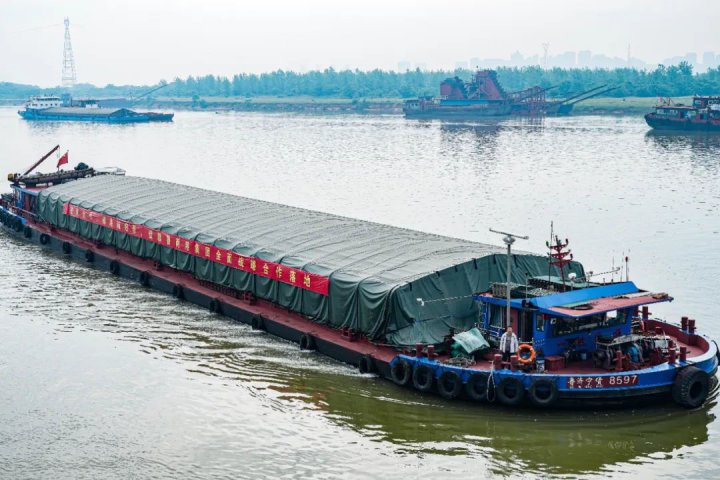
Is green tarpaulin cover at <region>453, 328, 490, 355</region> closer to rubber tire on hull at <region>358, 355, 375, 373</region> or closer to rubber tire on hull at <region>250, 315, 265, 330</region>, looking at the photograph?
rubber tire on hull at <region>358, 355, 375, 373</region>

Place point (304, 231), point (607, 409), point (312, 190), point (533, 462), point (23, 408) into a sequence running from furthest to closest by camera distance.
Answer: point (312, 190) < point (304, 231) < point (23, 408) < point (607, 409) < point (533, 462)

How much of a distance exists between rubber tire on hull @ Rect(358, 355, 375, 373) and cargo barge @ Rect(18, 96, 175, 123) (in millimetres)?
165386

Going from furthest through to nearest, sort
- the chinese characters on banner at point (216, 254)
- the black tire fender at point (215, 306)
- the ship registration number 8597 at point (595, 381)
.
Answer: the black tire fender at point (215, 306) → the chinese characters on banner at point (216, 254) → the ship registration number 8597 at point (595, 381)

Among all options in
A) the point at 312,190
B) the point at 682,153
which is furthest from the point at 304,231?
the point at 682,153

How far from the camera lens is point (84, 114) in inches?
7402

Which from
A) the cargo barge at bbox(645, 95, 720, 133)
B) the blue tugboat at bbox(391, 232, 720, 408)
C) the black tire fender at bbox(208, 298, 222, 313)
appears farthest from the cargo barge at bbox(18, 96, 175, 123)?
the blue tugboat at bbox(391, 232, 720, 408)

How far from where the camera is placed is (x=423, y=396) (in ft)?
83.5

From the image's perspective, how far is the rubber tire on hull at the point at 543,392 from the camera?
23562mm

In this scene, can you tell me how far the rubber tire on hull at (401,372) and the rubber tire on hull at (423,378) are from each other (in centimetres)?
23

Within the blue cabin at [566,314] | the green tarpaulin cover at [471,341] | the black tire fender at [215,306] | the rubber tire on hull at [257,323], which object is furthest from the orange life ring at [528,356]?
the black tire fender at [215,306]

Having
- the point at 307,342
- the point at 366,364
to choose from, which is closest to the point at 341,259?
the point at 307,342

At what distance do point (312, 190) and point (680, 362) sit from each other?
4917 cm

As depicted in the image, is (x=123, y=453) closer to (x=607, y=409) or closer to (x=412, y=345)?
(x=412, y=345)

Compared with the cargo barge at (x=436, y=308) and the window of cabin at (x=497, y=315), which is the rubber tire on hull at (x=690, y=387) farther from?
the window of cabin at (x=497, y=315)
